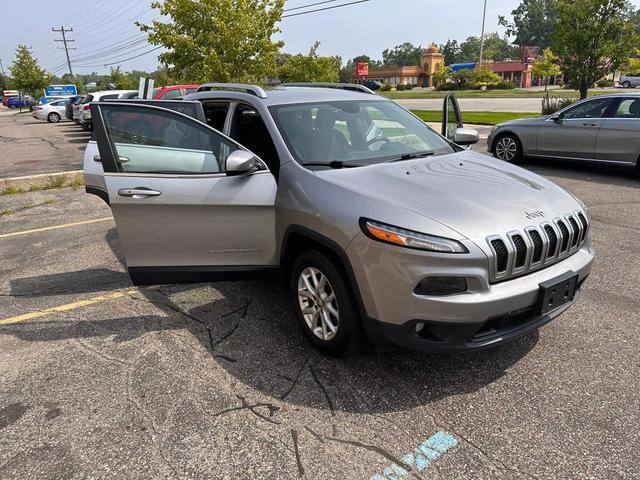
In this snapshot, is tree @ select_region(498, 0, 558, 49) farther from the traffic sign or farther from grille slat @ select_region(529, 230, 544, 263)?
grille slat @ select_region(529, 230, 544, 263)

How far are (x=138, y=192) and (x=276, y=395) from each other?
1.70m

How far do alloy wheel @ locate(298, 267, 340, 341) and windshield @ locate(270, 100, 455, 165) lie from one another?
84 centimetres

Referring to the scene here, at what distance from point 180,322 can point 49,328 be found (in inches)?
41.1

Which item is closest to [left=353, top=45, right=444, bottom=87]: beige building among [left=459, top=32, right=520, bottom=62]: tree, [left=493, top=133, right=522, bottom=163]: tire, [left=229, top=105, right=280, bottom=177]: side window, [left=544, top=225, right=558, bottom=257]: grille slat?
[left=459, top=32, right=520, bottom=62]: tree

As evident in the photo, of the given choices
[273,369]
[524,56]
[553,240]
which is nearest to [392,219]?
[553,240]

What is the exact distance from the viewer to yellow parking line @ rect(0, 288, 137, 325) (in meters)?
3.99

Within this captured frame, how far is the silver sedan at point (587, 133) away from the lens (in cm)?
838

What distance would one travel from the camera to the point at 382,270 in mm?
2623

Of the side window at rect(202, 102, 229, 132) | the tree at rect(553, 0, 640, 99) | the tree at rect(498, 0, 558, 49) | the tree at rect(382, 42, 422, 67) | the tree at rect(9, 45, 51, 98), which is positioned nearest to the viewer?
the side window at rect(202, 102, 229, 132)

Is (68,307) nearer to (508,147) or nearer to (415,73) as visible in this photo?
(508,147)

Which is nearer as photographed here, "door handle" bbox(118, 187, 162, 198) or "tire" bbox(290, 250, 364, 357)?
"tire" bbox(290, 250, 364, 357)

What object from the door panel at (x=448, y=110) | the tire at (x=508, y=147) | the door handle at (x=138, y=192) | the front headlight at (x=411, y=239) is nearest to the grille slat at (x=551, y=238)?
the front headlight at (x=411, y=239)

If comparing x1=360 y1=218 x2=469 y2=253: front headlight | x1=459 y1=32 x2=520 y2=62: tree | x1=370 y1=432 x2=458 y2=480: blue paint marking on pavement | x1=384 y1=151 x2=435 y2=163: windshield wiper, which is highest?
x1=459 y1=32 x2=520 y2=62: tree

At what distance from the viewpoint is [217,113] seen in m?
4.46
